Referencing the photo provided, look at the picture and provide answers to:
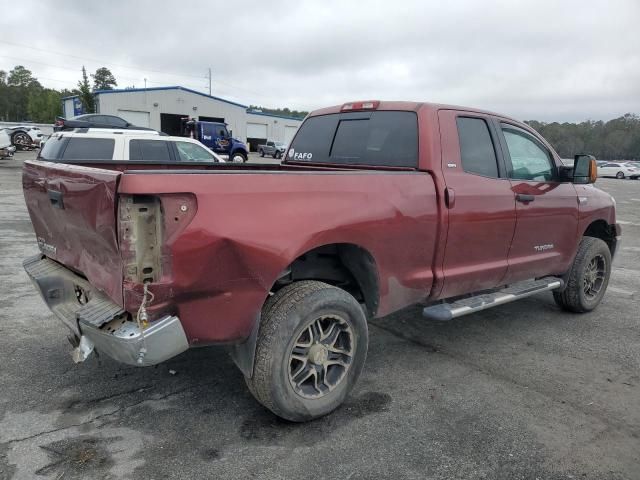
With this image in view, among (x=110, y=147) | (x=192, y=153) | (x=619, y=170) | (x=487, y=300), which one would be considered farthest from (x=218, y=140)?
(x=619, y=170)

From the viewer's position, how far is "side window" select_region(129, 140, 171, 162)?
810 cm

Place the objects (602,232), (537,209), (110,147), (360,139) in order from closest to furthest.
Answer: (360,139) → (537,209) → (602,232) → (110,147)

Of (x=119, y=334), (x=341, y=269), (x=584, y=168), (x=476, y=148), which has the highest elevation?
(x=476, y=148)

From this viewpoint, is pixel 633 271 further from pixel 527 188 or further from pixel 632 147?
Answer: pixel 632 147

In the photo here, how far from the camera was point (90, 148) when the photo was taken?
7.91m

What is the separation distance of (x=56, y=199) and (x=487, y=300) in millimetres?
3213

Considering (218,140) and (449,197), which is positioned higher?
(218,140)

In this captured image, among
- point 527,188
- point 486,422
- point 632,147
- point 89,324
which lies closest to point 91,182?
point 89,324

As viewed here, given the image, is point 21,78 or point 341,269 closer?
point 341,269

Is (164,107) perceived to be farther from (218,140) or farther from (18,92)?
(18,92)

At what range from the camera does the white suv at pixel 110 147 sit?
7.88 metres

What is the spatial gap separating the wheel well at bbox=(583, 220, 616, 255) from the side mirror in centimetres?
101

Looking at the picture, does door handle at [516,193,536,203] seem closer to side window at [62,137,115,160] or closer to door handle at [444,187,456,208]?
door handle at [444,187,456,208]

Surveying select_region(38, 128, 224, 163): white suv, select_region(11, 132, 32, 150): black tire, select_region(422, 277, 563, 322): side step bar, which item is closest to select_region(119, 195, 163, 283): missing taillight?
select_region(422, 277, 563, 322): side step bar
